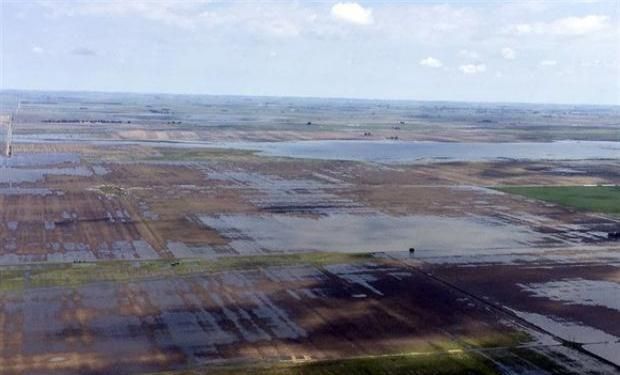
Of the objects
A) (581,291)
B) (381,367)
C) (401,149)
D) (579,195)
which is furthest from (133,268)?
(401,149)

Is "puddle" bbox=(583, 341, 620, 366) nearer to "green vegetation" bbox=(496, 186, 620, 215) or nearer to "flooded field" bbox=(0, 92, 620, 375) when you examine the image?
"flooded field" bbox=(0, 92, 620, 375)

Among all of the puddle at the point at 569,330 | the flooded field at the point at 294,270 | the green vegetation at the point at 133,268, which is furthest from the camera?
the green vegetation at the point at 133,268

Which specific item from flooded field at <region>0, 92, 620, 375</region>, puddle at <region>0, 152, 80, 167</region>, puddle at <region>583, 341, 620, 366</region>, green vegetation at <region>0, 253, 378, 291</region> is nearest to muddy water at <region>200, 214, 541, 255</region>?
flooded field at <region>0, 92, 620, 375</region>

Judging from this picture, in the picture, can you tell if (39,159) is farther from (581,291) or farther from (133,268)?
(581,291)

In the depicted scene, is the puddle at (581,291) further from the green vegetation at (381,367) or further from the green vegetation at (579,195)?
the green vegetation at (579,195)

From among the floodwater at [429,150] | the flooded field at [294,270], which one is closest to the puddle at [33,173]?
the flooded field at [294,270]

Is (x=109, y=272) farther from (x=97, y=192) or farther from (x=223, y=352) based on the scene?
(x=97, y=192)

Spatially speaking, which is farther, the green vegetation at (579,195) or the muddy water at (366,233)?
the green vegetation at (579,195)

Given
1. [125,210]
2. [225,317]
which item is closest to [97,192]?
[125,210]

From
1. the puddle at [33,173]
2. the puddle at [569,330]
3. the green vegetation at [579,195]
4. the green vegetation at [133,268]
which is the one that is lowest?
the puddle at [33,173]
